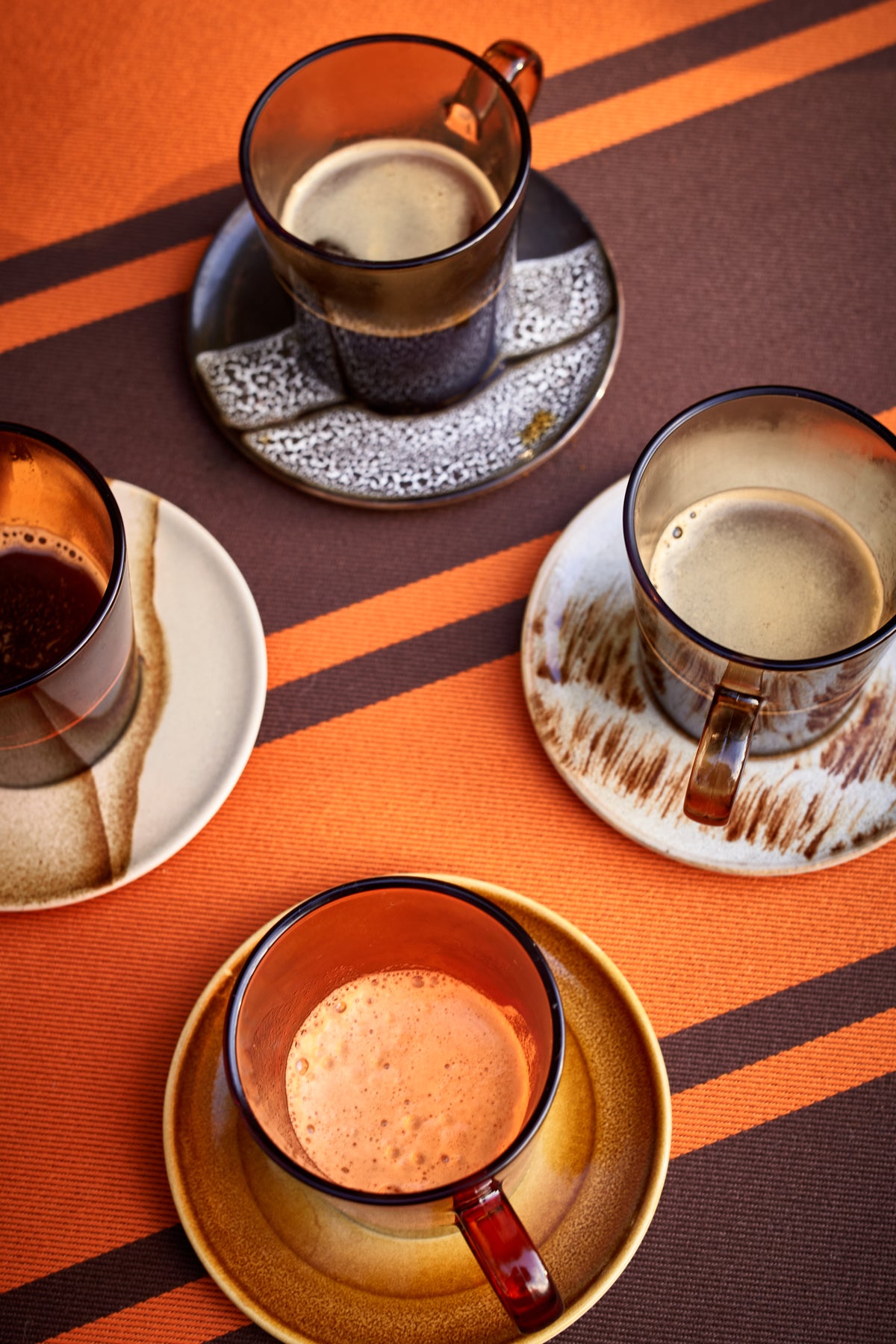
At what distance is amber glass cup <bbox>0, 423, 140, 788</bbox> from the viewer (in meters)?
0.53

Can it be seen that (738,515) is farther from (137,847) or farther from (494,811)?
(137,847)

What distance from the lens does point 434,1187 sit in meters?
0.48

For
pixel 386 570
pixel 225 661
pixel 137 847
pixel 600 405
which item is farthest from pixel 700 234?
pixel 137 847

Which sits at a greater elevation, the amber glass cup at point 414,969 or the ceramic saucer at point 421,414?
the ceramic saucer at point 421,414

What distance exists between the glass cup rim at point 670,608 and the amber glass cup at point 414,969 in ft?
0.49

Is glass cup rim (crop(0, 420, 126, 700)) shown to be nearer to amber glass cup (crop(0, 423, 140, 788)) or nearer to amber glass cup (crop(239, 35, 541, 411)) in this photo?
amber glass cup (crop(0, 423, 140, 788))

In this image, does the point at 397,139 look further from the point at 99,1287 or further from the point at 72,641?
the point at 99,1287

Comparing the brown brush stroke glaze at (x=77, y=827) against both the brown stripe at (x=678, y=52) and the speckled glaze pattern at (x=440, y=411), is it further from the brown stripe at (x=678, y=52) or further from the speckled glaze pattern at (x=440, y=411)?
the brown stripe at (x=678, y=52)

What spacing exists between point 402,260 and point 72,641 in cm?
26

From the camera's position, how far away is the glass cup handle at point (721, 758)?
505 millimetres

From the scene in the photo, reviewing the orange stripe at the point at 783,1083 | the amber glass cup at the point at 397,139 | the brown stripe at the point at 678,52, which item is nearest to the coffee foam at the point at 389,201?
the amber glass cup at the point at 397,139

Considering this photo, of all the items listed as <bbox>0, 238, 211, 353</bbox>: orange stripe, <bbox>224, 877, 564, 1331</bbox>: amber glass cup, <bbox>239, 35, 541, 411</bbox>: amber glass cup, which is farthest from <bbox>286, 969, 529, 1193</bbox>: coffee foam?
<bbox>0, 238, 211, 353</bbox>: orange stripe

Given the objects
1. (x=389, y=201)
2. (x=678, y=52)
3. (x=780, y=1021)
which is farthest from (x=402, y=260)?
(x=780, y=1021)

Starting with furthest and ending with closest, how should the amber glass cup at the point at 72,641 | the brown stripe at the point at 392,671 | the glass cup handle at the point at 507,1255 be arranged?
the brown stripe at the point at 392,671
the amber glass cup at the point at 72,641
the glass cup handle at the point at 507,1255
